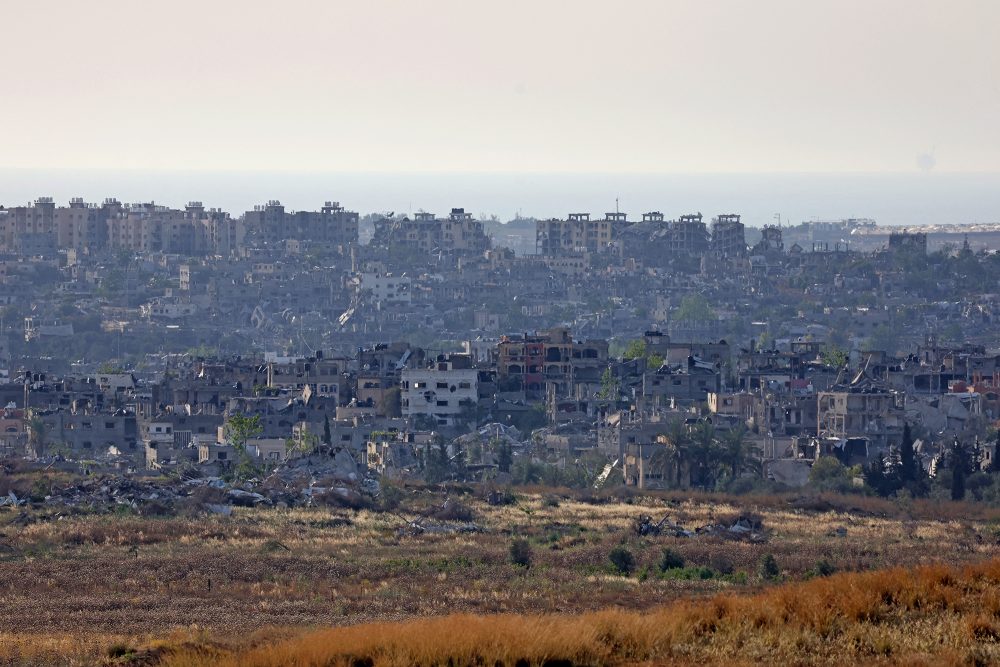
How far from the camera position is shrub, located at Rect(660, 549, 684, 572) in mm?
33688

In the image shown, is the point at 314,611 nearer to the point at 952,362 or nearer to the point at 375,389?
the point at 375,389

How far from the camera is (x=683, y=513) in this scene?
4466cm

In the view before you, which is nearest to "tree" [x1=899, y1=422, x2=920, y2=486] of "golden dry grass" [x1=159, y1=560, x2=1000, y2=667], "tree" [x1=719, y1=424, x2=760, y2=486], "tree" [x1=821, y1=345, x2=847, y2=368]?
"tree" [x1=719, y1=424, x2=760, y2=486]

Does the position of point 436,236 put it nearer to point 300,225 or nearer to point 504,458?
point 300,225

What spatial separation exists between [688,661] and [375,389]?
5624 centimetres

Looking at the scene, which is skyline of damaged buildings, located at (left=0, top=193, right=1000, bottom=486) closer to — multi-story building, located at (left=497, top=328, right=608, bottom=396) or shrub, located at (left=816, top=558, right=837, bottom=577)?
multi-story building, located at (left=497, top=328, right=608, bottom=396)

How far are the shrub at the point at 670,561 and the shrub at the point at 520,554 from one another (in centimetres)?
187

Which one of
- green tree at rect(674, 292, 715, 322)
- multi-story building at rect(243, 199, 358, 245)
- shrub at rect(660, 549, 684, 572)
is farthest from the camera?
multi-story building at rect(243, 199, 358, 245)

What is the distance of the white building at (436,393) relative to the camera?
73.8m

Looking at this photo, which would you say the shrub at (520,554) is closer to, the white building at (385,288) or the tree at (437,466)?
the tree at (437,466)

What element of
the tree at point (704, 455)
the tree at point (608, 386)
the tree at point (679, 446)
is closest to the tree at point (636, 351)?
the tree at point (608, 386)

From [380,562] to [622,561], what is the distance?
11.2 feet

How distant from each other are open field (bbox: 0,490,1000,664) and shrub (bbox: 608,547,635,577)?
12cm

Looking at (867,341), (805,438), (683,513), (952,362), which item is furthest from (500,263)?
(683,513)
